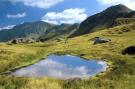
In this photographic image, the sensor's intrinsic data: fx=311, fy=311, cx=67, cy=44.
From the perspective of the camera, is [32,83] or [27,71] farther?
[27,71]

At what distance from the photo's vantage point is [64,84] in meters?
25.3

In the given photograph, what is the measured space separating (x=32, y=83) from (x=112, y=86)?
6.43 m

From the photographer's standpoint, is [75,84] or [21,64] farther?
[21,64]

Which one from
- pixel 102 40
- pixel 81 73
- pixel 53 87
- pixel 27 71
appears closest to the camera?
pixel 53 87

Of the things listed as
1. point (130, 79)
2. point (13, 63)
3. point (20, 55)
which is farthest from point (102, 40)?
point (130, 79)

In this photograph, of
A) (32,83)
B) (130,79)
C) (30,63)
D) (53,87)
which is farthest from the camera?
(30,63)

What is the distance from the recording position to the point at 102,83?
1029 inches

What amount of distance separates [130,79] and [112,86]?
18.3 ft

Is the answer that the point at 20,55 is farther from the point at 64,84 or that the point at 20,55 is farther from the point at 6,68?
the point at 64,84

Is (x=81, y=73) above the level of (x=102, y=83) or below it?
below

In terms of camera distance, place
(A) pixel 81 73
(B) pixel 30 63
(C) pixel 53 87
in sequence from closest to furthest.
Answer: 1. (C) pixel 53 87
2. (A) pixel 81 73
3. (B) pixel 30 63

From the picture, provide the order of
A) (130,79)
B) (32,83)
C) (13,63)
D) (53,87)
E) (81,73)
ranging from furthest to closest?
(13,63), (81,73), (130,79), (32,83), (53,87)

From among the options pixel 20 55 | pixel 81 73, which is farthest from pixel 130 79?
pixel 20 55

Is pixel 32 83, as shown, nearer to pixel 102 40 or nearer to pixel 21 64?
pixel 21 64
